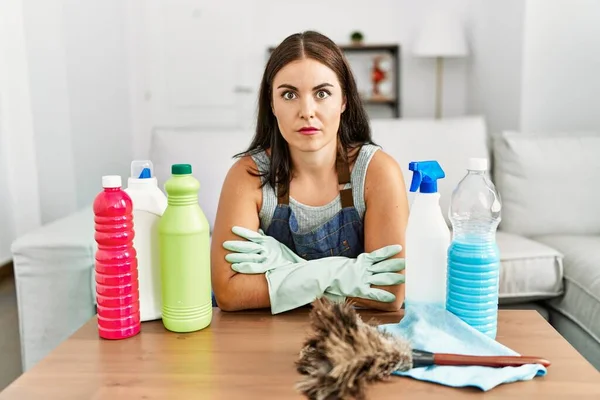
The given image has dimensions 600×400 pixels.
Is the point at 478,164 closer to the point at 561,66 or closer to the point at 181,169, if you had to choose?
the point at 181,169

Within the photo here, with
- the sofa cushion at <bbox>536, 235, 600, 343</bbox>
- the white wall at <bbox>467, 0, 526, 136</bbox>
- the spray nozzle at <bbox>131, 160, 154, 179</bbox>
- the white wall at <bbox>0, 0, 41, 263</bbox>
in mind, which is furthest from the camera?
the white wall at <bbox>467, 0, 526, 136</bbox>

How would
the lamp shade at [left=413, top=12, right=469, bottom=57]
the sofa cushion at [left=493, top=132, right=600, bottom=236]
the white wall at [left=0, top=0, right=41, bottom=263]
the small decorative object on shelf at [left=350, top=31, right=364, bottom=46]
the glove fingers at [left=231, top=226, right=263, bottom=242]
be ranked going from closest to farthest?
the glove fingers at [left=231, top=226, right=263, bottom=242]
the sofa cushion at [left=493, top=132, right=600, bottom=236]
the white wall at [left=0, top=0, right=41, bottom=263]
the lamp shade at [left=413, top=12, right=469, bottom=57]
the small decorative object on shelf at [left=350, top=31, right=364, bottom=46]

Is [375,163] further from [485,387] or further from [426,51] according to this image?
[426,51]

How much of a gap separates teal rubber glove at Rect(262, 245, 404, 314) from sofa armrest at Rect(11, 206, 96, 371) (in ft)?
2.65

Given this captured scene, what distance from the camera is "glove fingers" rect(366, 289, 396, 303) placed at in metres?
0.96

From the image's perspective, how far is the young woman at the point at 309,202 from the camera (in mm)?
987

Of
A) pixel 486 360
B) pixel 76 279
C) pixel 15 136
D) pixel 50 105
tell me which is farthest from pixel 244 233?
pixel 50 105

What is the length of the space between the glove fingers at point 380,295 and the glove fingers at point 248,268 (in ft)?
0.63

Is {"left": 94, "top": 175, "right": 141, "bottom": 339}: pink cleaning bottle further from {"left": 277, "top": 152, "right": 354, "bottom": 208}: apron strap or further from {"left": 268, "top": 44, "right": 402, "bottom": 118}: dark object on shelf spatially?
{"left": 268, "top": 44, "right": 402, "bottom": 118}: dark object on shelf

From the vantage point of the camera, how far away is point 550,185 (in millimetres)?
2004

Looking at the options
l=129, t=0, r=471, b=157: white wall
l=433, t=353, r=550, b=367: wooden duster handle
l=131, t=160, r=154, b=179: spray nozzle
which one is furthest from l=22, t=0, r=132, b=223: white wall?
l=433, t=353, r=550, b=367: wooden duster handle

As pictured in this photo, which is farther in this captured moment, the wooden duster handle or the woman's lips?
the woman's lips

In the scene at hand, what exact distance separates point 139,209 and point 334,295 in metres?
0.36

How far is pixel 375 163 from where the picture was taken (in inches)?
44.2
